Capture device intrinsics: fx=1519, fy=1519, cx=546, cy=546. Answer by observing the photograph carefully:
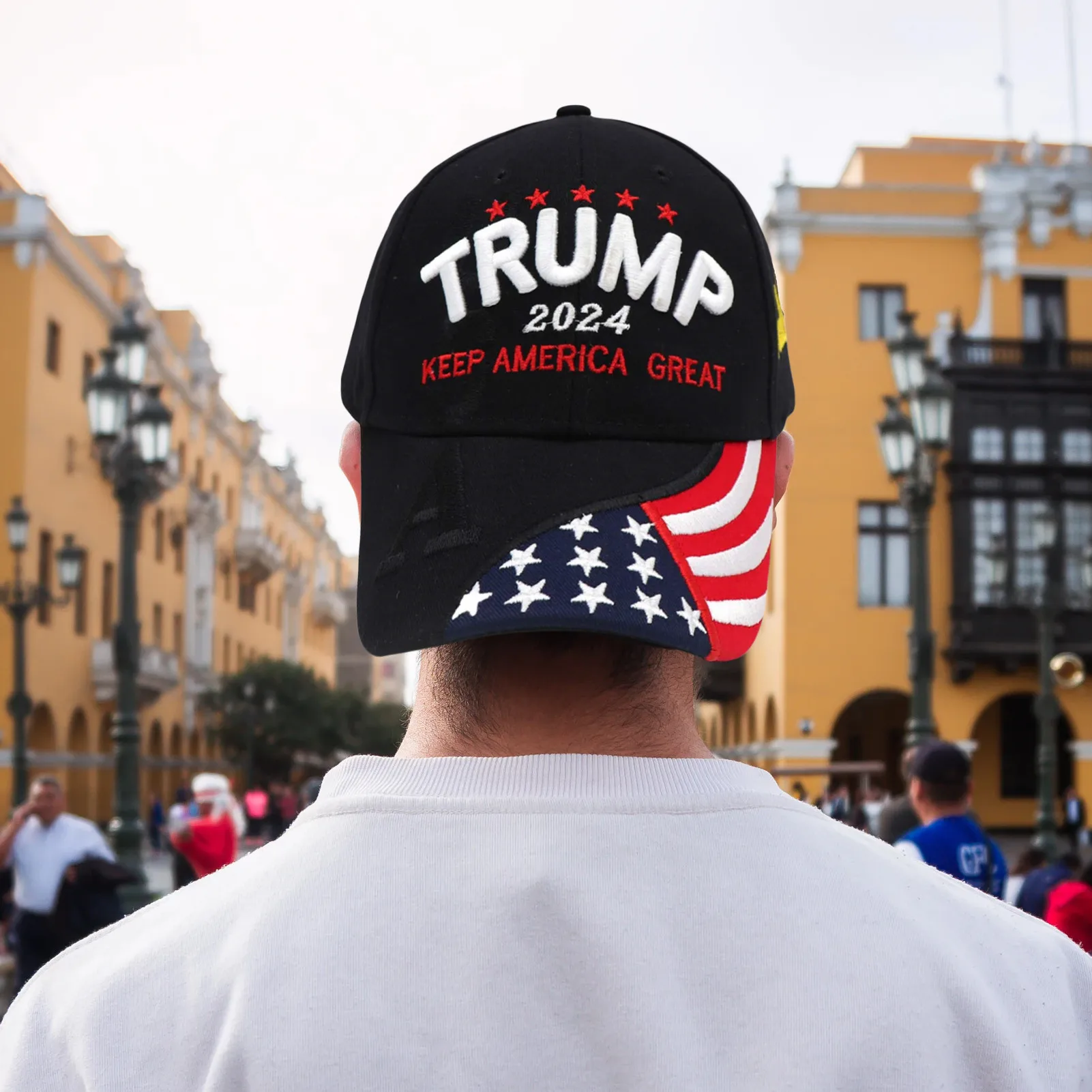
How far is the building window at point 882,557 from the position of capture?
3397cm

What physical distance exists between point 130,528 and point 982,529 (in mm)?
23275

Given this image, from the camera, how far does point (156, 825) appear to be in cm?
3941

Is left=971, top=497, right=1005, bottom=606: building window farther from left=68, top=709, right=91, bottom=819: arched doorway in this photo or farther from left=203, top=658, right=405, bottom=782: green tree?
left=203, top=658, right=405, bottom=782: green tree

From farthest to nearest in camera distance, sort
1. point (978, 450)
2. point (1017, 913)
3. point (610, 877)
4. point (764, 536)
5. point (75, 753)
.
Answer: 1. point (75, 753)
2. point (978, 450)
3. point (764, 536)
4. point (1017, 913)
5. point (610, 877)

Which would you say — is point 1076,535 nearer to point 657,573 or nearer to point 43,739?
point 43,739

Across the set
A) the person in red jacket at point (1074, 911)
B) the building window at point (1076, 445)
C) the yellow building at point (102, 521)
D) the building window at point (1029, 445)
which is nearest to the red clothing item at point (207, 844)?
the person in red jacket at point (1074, 911)

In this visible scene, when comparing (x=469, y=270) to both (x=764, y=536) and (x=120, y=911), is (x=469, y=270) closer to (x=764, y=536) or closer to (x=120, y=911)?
(x=764, y=536)

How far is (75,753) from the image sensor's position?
38062 millimetres

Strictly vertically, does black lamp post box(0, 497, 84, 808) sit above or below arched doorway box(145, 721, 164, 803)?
above

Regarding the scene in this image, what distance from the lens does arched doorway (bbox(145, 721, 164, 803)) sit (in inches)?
1815

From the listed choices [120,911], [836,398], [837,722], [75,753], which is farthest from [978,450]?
[120,911]

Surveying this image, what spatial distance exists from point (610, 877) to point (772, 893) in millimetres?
141

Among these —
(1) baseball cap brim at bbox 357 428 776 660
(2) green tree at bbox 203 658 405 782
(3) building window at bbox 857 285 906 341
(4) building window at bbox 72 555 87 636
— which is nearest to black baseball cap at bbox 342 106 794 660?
(1) baseball cap brim at bbox 357 428 776 660

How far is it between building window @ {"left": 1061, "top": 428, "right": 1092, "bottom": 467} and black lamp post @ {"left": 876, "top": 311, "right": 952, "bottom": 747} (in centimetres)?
2009
